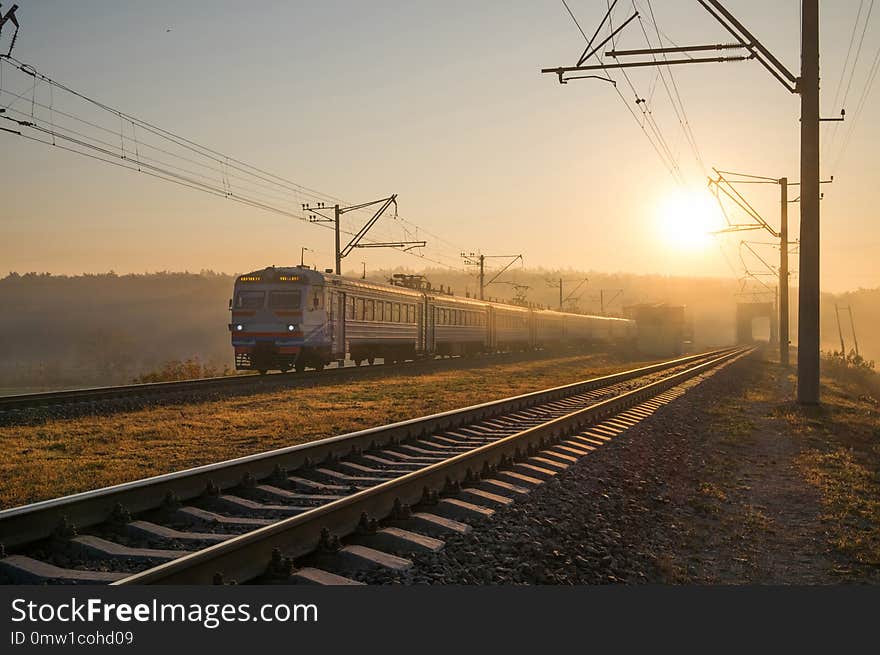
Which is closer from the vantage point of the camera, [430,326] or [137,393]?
[137,393]

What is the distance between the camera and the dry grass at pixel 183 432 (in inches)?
360

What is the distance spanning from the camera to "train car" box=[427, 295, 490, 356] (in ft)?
127

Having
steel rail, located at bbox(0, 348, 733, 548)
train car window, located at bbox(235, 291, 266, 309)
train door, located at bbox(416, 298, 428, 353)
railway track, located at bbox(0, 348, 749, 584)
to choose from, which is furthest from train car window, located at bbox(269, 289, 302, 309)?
railway track, located at bbox(0, 348, 749, 584)

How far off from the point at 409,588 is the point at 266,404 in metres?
12.8

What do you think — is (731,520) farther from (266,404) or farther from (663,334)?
(663,334)

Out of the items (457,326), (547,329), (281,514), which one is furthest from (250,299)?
(547,329)

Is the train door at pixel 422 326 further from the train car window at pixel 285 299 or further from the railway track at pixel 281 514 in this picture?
the railway track at pixel 281 514

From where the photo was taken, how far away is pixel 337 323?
27.3m

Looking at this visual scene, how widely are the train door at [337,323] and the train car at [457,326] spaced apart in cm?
1056

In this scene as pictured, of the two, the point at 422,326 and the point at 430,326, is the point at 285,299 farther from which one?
the point at 430,326

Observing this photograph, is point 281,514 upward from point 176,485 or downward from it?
downward

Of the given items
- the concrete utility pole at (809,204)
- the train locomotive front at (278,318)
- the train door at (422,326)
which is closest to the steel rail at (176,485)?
the concrete utility pole at (809,204)

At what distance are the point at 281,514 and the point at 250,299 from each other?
63.9ft

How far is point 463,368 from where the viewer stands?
33.3m
